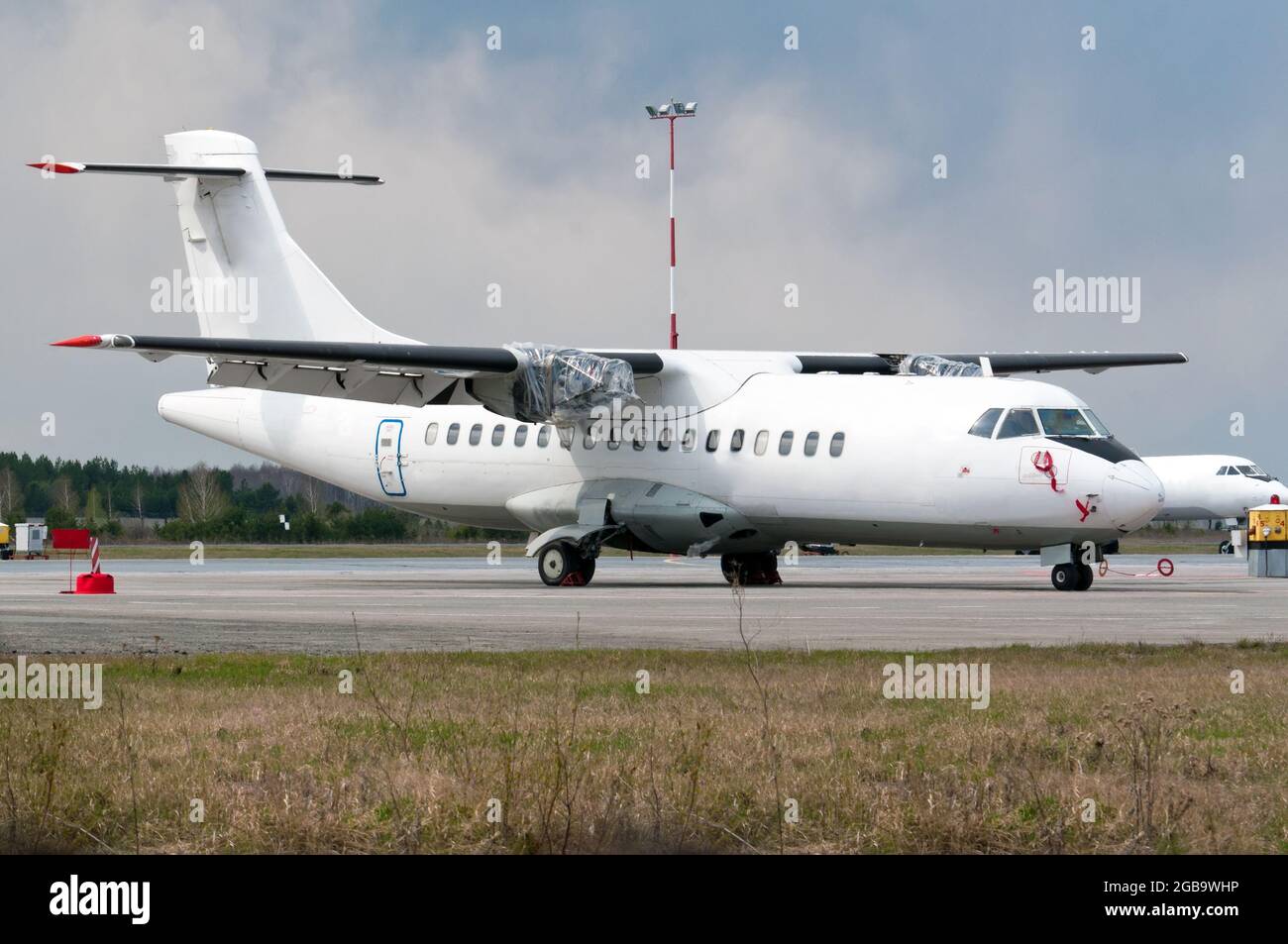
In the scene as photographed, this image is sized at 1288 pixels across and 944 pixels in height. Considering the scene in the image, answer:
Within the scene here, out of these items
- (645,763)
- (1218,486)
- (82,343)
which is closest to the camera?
(645,763)

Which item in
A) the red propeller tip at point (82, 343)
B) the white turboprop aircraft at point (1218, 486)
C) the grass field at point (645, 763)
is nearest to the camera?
the grass field at point (645, 763)

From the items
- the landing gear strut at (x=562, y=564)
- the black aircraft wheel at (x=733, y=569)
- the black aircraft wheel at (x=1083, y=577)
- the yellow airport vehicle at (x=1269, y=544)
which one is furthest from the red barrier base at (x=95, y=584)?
the yellow airport vehicle at (x=1269, y=544)

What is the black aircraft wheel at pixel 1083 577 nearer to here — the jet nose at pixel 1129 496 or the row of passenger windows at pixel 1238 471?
the jet nose at pixel 1129 496

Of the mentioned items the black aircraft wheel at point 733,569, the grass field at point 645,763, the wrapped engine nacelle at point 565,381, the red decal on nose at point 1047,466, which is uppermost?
the wrapped engine nacelle at point 565,381

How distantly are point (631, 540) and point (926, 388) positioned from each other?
594 cm

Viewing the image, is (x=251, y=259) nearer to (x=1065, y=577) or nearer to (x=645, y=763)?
Answer: (x=1065, y=577)

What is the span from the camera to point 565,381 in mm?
27188

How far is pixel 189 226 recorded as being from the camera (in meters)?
32.8

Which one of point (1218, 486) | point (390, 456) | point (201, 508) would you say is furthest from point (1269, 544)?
point (201, 508)

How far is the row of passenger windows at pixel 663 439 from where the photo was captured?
1061 inches

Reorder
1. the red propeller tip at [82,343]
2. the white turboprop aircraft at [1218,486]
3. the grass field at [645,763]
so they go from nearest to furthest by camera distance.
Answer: the grass field at [645,763] < the red propeller tip at [82,343] < the white turboprop aircraft at [1218,486]

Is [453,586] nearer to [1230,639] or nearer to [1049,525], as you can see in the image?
[1049,525]

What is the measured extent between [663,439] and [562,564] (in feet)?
9.26

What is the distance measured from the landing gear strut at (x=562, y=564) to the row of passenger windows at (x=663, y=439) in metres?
1.86
